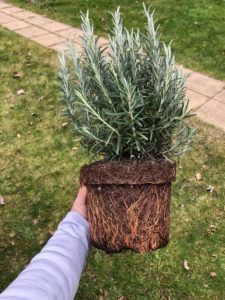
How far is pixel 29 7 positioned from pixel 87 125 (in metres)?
8.87

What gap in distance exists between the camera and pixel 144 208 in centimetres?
251

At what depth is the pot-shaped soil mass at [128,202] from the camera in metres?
2.41

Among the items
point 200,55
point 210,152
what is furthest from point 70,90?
point 200,55

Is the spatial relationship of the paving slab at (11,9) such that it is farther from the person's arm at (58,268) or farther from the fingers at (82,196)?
the person's arm at (58,268)

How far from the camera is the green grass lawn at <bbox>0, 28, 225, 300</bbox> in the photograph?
A: 4297 mm

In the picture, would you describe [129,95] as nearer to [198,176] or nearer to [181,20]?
[198,176]

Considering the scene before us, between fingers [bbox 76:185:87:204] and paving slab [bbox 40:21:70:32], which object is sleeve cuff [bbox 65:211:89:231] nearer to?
fingers [bbox 76:185:87:204]

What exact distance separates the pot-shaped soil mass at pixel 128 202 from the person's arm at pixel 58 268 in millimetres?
139

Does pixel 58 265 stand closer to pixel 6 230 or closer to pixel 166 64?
pixel 166 64

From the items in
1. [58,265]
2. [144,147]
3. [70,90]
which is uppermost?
[70,90]

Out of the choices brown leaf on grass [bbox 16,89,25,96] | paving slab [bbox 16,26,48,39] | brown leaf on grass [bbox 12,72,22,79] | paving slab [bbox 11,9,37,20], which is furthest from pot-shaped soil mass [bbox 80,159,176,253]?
paving slab [bbox 11,9,37,20]

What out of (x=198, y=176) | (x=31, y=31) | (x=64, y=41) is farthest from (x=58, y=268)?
(x=31, y=31)

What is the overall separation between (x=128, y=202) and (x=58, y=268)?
22.1 inches

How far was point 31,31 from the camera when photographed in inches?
357
